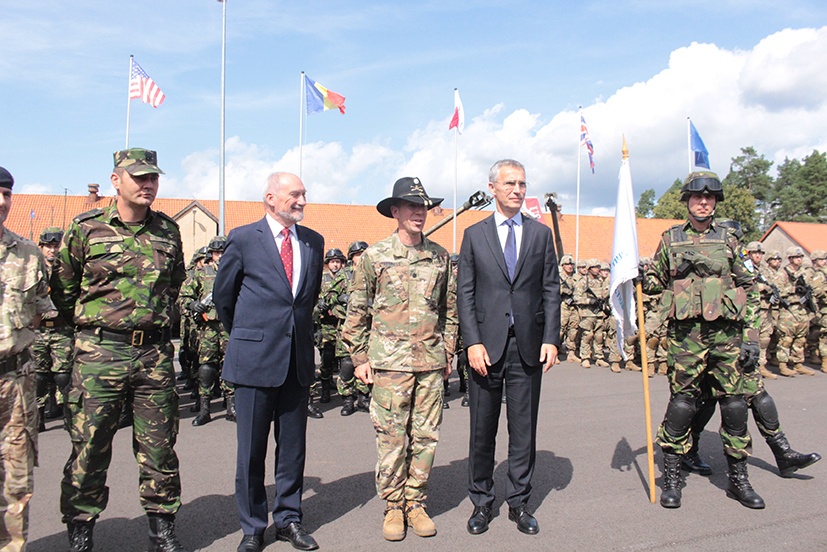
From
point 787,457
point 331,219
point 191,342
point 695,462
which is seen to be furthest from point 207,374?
point 331,219

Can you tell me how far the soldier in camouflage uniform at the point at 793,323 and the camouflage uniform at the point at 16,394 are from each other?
1203cm

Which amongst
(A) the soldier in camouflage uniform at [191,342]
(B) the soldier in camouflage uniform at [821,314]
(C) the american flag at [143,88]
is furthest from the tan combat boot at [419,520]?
(C) the american flag at [143,88]


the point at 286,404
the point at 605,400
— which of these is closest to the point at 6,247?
the point at 286,404

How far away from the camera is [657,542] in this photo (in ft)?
12.5

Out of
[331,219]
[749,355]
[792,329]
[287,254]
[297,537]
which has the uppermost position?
Answer: [331,219]

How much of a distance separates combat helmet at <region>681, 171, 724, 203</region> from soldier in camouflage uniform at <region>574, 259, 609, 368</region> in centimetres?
810

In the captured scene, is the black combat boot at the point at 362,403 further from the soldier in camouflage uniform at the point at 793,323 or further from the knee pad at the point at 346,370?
the soldier in camouflage uniform at the point at 793,323

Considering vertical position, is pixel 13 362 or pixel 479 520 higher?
pixel 13 362

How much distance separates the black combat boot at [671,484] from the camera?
4.44 meters

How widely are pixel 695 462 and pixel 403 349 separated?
3.18 m

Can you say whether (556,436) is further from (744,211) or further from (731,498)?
(744,211)

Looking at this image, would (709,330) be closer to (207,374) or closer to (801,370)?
(207,374)

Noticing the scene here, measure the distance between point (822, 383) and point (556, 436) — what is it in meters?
6.58

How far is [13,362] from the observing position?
10.9ft
